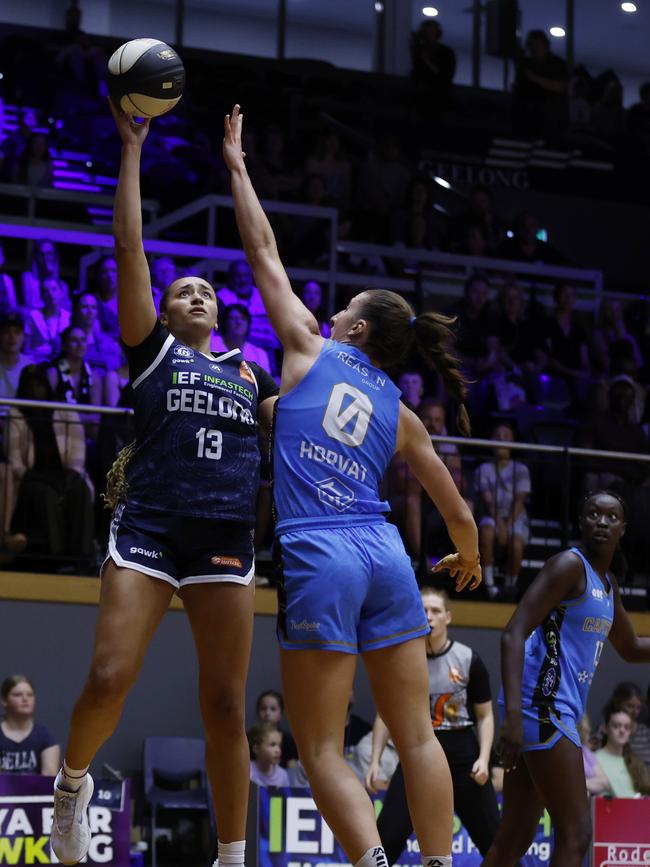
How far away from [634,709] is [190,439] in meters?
6.36

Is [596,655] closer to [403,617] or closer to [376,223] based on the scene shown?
[403,617]

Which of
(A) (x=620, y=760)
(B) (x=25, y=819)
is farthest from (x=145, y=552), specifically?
(A) (x=620, y=760)

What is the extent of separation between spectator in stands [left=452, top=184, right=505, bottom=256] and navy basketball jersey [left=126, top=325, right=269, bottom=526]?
1028 cm

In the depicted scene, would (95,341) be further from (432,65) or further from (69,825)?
(432,65)

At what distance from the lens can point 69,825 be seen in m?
5.09

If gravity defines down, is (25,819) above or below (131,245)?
below

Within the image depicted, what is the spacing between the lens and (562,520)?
11.8m

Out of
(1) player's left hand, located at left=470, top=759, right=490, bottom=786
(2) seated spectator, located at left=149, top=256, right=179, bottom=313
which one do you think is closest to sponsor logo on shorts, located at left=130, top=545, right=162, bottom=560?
(1) player's left hand, located at left=470, top=759, right=490, bottom=786

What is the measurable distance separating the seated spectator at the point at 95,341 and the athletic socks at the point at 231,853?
683 centimetres

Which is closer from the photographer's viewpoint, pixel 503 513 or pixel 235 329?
pixel 235 329

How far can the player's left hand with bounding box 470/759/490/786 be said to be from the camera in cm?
766

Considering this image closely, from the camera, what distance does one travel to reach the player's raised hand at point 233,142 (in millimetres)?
5078

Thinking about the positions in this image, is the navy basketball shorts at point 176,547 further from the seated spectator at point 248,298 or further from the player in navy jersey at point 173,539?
the seated spectator at point 248,298

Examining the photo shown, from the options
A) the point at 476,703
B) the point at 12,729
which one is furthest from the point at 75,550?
the point at 476,703
